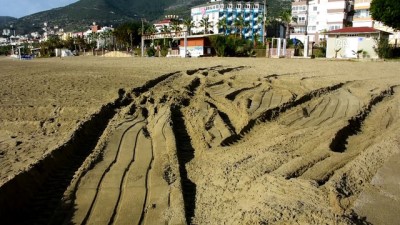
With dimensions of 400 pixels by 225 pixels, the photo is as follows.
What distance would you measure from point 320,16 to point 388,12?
4301 centimetres

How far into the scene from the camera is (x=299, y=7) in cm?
9206

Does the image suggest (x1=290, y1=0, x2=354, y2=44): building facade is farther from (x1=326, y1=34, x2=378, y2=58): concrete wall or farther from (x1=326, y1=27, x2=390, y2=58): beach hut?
(x1=326, y1=34, x2=378, y2=58): concrete wall

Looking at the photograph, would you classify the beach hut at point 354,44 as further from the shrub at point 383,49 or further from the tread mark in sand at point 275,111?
the tread mark in sand at point 275,111

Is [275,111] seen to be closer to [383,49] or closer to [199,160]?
[199,160]

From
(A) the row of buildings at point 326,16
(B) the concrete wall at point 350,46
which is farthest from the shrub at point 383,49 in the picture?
(A) the row of buildings at point 326,16

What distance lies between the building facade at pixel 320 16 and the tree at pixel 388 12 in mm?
27117

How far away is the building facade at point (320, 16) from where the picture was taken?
75.2 m

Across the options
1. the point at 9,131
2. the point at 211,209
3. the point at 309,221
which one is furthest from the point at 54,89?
the point at 309,221

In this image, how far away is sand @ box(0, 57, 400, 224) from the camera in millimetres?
4258

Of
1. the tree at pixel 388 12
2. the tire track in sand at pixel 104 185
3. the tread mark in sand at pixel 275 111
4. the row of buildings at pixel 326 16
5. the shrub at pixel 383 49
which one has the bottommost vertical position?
the tire track in sand at pixel 104 185

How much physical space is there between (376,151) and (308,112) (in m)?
3.78

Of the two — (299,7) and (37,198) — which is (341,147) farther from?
(299,7)

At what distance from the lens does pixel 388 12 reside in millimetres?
39938

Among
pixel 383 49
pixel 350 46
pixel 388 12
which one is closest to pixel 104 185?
pixel 383 49
